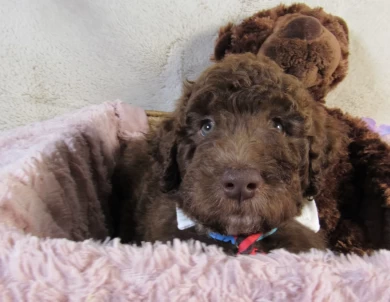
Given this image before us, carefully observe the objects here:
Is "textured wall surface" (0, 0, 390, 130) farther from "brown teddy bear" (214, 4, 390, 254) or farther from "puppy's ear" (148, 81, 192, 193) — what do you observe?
"puppy's ear" (148, 81, 192, 193)

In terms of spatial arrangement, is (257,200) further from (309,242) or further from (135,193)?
(135,193)

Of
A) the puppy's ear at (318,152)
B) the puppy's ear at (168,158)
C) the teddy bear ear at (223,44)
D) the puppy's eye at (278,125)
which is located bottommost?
the puppy's ear at (168,158)

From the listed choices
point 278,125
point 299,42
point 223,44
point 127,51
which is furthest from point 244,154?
point 127,51

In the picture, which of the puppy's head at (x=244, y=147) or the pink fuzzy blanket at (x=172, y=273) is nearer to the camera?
the pink fuzzy blanket at (x=172, y=273)

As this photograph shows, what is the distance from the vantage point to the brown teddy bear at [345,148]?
2.22 m

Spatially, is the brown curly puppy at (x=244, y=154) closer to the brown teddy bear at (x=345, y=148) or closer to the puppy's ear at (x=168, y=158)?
the puppy's ear at (x=168, y=158)

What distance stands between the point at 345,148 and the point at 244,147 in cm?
129

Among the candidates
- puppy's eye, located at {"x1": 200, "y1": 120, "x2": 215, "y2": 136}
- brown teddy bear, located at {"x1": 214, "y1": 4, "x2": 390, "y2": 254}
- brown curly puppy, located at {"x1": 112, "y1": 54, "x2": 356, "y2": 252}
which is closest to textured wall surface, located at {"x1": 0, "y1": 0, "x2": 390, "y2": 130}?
brown teddy bear, located at {"x1": 214, "y1": 4, "x2": 390, "y2": 254}

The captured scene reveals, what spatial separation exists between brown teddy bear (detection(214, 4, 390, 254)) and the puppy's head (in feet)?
2.06

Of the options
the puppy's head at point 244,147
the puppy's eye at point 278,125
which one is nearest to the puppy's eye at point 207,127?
the puppy's head at point 244,147

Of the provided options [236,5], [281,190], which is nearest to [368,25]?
[236,5]

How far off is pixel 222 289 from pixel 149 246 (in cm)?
24

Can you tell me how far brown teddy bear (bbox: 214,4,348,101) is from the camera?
7.44 feet

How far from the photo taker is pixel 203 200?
4.32 feet
